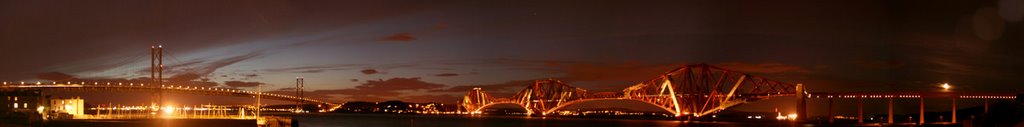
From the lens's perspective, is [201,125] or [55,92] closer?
[201,125]

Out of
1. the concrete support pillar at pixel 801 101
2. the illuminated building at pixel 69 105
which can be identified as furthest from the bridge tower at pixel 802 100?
the illuminated building at pixel 69 105

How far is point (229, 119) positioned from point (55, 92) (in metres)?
38.2

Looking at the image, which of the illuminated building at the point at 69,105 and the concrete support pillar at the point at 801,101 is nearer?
the illuminated building at the point at 69,105

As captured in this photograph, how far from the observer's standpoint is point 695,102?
116 meters

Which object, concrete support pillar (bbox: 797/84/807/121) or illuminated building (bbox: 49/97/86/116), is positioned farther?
concrete support pillar (bbox: 797/84/807/121)

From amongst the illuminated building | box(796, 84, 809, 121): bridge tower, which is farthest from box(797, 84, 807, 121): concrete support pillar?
the illuminated building

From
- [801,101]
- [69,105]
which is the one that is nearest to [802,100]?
[801,101]

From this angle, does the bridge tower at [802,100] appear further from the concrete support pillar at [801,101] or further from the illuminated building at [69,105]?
the illuminated building at [69,105]

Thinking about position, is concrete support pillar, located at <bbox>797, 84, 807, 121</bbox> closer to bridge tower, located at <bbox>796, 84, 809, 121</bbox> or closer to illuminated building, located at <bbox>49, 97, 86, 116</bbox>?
bridge tower, located at <bbox>796, 84, 809, 121</bbox>

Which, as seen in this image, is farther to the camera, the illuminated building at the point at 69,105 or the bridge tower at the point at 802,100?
the bridge tower at the point at 802,100

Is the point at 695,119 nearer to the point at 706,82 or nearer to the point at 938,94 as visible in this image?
the point at 706,82

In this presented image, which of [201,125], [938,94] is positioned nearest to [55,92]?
[201,125]

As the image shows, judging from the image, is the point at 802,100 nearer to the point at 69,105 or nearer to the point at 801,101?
the point at 801,101

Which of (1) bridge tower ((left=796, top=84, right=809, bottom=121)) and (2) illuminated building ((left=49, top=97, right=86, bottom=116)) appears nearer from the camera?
(2) illuminated building ((left=49, top=97, right=86, bottom=116))
